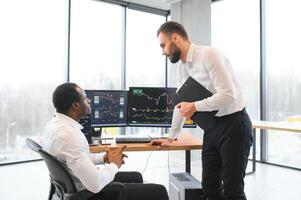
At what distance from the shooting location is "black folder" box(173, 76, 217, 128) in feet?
6.00

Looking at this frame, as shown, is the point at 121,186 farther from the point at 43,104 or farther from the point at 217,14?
the point at 217,14

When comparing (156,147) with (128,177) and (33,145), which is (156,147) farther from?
(33,145)

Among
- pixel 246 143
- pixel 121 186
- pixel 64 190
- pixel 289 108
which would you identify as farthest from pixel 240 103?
pixel 289 108

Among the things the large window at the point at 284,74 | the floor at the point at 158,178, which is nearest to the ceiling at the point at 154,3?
the large window at the point at 284,74

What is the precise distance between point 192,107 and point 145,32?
14.9 feet

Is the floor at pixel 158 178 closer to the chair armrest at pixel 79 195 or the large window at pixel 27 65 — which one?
the large window at pixel 27 65

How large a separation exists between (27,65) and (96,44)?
4.07 ft

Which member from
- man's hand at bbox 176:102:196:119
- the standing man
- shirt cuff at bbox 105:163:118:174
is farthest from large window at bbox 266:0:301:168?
shirt cuff at bbox 105:163:118:174

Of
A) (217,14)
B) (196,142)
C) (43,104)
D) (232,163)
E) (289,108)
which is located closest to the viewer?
(232,163)

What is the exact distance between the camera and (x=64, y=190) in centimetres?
150

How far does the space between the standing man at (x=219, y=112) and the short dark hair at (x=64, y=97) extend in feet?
2.14

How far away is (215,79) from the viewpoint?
1.71 m

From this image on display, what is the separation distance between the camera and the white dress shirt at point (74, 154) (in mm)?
1411

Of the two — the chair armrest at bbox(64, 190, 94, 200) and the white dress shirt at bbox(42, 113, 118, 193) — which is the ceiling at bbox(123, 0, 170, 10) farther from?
the chair armrest at bbox(64, 190, 94, 200)
